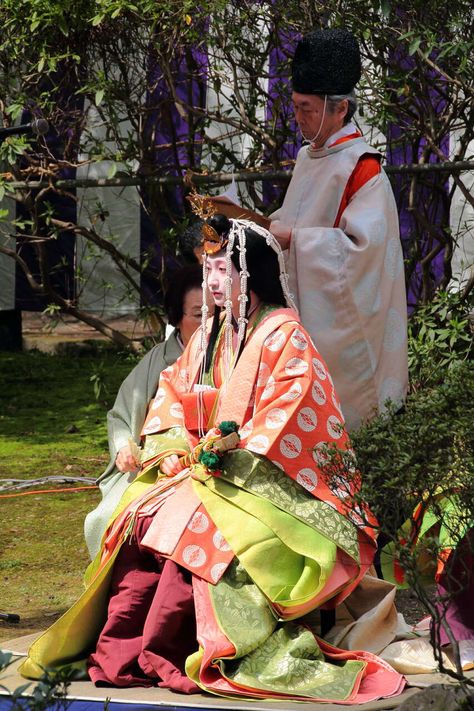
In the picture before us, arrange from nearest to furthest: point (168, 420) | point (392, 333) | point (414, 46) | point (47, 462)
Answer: point (168, 420) → point (392, 333) → point (414, 46) → point (47, 462)

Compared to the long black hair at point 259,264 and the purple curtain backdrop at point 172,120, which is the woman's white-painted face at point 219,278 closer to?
the long black hair at point 259,264

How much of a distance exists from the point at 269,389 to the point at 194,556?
0.63m

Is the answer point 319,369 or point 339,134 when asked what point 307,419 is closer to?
point 319,369

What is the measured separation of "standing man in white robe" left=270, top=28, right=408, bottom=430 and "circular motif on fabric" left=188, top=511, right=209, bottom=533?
871mm

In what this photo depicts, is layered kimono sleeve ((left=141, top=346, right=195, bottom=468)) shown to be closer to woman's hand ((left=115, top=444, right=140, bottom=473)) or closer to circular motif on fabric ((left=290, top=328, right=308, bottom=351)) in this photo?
woman's hand ((left=115, top=444, right=140, bottom=473))

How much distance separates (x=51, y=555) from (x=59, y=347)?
4759mm

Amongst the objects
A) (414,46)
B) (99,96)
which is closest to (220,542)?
(414,46)

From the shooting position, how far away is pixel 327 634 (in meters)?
4.04

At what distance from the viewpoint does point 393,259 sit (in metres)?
4.54

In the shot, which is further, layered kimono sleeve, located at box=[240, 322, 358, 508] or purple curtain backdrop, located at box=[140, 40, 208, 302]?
purple curtain backdrop, located at box=[140, 40, 208, 302]

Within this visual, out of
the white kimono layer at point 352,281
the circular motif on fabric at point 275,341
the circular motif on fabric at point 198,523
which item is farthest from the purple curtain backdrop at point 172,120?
the circular motif on fabric at point 198,523

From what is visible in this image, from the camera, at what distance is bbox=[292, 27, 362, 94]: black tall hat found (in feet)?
14.5

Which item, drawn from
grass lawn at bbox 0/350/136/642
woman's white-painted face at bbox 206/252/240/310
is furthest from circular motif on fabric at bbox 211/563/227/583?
grass lawn at bbox 0/350/136/642

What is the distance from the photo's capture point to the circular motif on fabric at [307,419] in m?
4.02
